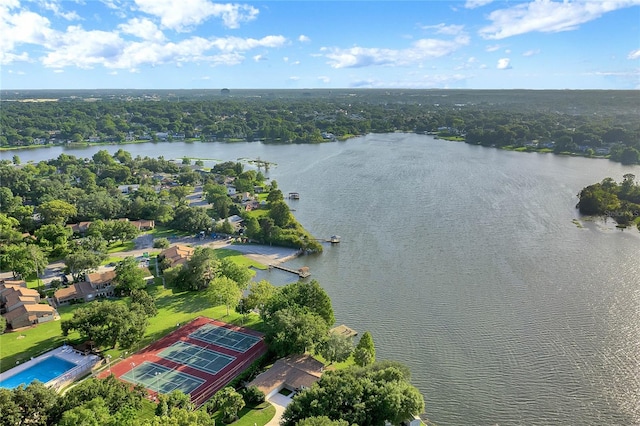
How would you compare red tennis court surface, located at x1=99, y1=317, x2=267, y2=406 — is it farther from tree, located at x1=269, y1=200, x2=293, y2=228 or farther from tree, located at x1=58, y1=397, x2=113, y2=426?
tree, located at x1=269, y1=200, x2=293, y2=228

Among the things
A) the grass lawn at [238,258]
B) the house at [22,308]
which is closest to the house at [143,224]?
the grass lawn at [238,258]

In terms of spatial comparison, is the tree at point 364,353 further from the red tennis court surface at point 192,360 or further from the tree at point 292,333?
the red tennis court surface at point 192,360

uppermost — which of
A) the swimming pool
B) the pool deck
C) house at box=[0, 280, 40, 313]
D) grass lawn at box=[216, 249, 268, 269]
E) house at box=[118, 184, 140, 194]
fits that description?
house at box=[118, 184, 140, 194]

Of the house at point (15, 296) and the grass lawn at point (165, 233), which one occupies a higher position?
the house at point (15, 296)

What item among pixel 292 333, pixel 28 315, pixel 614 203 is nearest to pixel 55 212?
pixel 28 315

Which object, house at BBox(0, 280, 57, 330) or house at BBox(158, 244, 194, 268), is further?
house at BBox(158, 244, 194, 268)

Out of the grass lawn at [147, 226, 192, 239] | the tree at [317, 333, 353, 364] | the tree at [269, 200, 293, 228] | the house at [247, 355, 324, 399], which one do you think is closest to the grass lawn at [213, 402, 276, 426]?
the house at [247, 355, 324, 399]

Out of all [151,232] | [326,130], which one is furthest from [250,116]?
[151,232]
